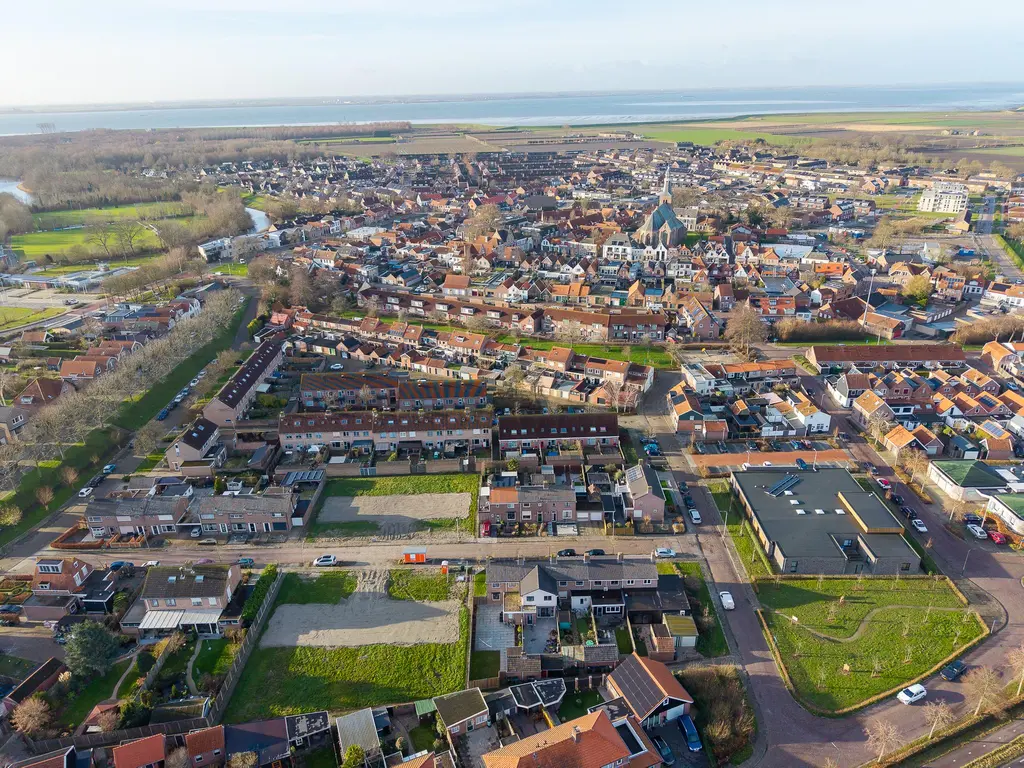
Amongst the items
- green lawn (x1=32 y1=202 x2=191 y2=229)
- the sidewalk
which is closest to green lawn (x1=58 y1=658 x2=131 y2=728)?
the sidewalk

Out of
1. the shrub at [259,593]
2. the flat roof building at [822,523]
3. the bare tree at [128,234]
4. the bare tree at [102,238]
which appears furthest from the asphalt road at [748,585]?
the bare tree at [102,238]

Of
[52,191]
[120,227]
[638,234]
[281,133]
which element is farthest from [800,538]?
[281,133]

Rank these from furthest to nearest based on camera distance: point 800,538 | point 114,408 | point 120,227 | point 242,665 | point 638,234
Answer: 1. point 120,227
2. point 638,234
3. point 114,408
4. point 800,538
5. point 242,665

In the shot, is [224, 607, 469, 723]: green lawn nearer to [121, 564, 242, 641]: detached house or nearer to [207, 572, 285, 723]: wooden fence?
[207, 572, 285, 723]: wooden fence

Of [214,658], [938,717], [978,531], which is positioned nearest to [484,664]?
[214,658]

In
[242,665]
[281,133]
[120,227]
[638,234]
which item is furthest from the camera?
[281,133]

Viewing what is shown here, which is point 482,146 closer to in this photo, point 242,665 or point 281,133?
point 281,133

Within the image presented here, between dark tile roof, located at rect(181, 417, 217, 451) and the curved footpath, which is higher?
dark tile roof, located at rect(181, 417, 217, 451)
